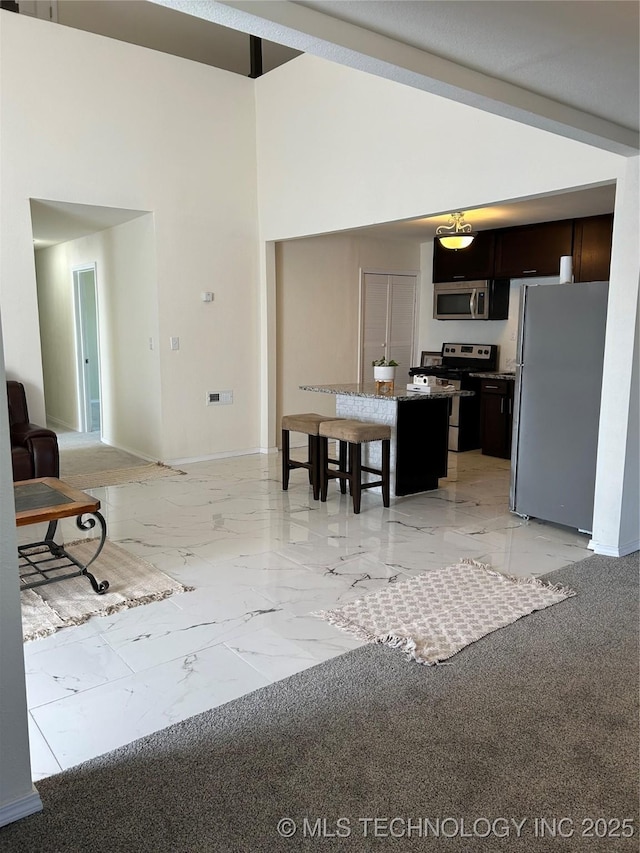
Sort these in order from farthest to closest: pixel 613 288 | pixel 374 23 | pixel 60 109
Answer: pixel 60 109, pixel 613 288, pixel 374 23

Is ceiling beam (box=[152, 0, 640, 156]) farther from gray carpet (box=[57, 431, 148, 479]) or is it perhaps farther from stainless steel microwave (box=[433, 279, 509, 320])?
gray carpet (box=[57, 431, 148, 479])

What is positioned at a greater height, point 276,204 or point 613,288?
point 276,204

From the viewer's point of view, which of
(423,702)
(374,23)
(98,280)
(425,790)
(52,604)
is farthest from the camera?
(98,280)

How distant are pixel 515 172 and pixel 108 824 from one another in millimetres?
4006

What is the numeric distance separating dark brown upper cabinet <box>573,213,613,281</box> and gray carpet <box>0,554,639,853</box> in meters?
4.28

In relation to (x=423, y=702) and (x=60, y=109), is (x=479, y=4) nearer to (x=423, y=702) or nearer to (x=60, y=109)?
(x=423, y=702)

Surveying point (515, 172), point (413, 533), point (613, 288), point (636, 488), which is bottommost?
point (413, 533)

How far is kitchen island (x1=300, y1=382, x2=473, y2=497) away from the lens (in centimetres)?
501

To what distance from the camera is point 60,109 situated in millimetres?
5293

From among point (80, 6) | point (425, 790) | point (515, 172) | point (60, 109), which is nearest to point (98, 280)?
point (60, 109)

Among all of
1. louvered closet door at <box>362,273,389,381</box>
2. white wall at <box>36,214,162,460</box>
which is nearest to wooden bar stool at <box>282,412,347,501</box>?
white wall at <box>36,214,162,460</box>

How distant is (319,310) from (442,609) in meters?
4.60

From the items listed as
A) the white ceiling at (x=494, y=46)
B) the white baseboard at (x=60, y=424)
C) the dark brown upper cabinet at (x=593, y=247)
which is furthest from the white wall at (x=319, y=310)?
the white ceiling at (x=494, y=46)

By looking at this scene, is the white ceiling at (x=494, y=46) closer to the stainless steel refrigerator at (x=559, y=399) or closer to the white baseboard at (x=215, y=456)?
the stainless steel refrigerator at (x=559, y=399)
